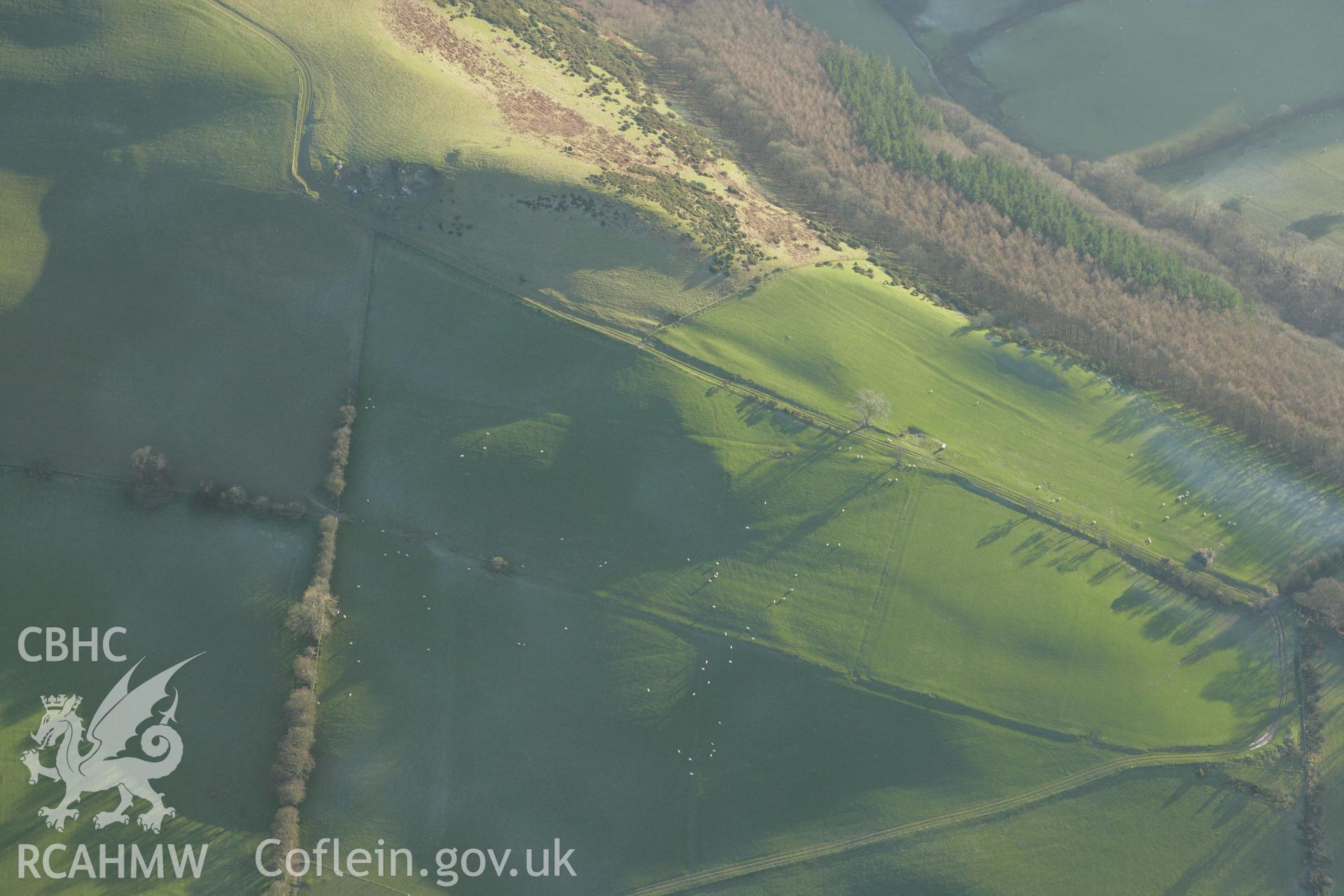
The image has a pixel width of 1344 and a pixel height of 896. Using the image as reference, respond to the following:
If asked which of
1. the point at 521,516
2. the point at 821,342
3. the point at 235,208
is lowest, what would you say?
the point at 521,516

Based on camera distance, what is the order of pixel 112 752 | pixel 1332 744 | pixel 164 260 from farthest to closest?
pixel 164 260 < pixel 1332 744 < pixel 112 752

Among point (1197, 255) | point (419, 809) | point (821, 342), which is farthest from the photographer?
point (1197, 255)

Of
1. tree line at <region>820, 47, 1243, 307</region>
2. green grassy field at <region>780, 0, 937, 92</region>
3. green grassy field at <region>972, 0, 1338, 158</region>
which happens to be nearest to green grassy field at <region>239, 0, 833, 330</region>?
tree line at <region>820, 47, 1243, 307</region>

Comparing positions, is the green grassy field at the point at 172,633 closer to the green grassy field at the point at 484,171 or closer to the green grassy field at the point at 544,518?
the green grassy field at the point at 544,518

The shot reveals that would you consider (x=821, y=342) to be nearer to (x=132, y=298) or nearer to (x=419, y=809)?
A: (x=419, y=809)

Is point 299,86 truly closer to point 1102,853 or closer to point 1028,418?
point 1028,418

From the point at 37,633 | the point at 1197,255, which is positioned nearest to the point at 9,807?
the point at 37,633

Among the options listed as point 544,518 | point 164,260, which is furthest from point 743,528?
point 164,260
